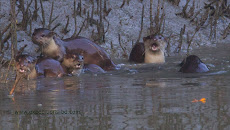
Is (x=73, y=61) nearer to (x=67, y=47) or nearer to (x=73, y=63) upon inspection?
(x=73, y=63)

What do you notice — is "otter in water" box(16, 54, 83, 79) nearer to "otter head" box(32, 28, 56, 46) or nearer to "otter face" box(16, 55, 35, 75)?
"otter face" box(16, 55, 35, 75)

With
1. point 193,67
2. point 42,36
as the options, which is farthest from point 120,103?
point 42,36

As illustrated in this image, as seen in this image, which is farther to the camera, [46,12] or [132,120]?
[46,12]

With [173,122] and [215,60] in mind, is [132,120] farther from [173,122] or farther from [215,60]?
[215,60]

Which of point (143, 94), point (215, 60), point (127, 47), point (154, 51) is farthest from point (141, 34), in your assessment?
point (143, 94)

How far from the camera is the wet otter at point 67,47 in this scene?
6352 millimetres

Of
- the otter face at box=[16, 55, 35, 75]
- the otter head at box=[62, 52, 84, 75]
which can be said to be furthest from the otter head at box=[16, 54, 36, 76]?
the otter head at box=[62, 52, 84, 75]

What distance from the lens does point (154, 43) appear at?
295 inches

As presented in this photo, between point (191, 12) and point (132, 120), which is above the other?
point (191, 12)

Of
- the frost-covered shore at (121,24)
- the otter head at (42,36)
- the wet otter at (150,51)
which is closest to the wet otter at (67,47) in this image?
the otter head at (42,36)

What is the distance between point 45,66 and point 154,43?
7.55 feet

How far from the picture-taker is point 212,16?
1030 cm

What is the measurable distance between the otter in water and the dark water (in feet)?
0.61

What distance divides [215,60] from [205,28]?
3119 mm
